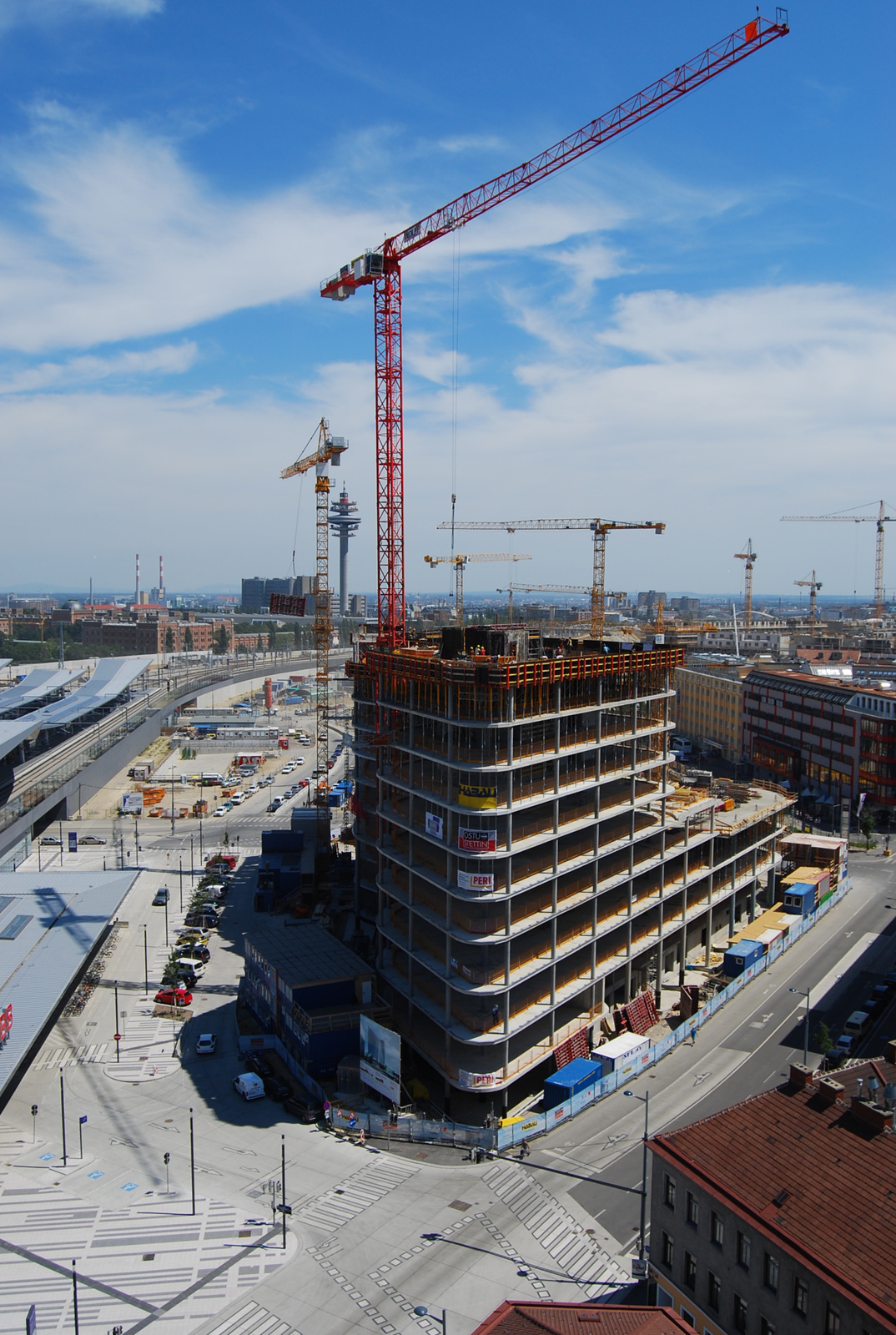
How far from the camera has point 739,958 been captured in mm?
57781

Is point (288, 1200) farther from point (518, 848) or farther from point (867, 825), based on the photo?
point (867, 825)

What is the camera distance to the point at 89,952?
5525 cm

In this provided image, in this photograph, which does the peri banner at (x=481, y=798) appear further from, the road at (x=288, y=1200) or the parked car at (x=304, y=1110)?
the parked car at (x=304, y=1110)

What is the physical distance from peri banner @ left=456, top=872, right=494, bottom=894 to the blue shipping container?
9.94 m

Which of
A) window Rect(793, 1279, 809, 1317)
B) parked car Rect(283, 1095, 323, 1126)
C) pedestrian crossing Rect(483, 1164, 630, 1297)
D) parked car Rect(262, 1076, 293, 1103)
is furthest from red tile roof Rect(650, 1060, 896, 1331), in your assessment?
parked car Rect(262, 1076, 293, 1103)

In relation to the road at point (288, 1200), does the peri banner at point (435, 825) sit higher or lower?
higher

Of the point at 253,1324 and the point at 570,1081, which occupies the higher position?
the point at 570,1081

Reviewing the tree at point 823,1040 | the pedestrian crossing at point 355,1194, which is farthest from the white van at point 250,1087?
the tree at point 823,1040

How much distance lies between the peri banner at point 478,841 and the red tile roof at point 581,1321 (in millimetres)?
20691

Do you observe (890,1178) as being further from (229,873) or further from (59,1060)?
(229,873)

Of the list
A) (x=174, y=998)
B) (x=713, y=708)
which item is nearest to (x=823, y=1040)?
(x=174, y=998)

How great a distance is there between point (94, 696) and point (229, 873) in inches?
2347

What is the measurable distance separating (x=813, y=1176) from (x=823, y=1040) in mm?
22147

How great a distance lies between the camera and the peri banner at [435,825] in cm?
4550
